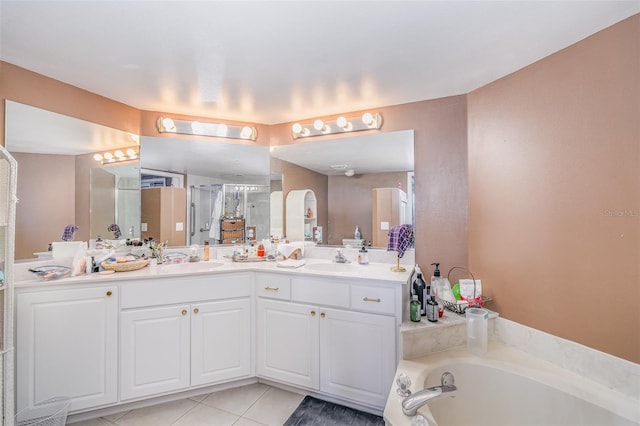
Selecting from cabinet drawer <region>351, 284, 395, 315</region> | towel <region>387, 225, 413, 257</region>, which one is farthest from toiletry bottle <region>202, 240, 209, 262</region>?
towel <region>387, 225, 413, 257</region>

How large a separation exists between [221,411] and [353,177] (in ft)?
6.55

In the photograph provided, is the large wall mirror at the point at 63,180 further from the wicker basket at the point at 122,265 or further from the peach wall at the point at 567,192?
the peach wall at the point at 567,192

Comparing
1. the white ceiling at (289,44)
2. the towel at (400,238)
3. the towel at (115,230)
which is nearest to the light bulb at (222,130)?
the white ceiling at (289,44)

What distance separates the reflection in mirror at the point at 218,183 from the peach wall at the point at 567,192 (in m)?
1.88

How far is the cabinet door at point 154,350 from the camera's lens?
6.14ft

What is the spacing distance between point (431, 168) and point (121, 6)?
210cm

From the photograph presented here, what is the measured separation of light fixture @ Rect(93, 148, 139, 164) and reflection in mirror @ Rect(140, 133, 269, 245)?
2.6 inches

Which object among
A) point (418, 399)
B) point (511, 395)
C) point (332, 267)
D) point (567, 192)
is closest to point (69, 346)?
point (332, 267)

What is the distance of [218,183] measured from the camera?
8.75 ft

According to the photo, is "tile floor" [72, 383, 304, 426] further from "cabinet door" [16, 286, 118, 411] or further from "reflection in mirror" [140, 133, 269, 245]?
"reflection in mirror" [140, 133, 269, 245]

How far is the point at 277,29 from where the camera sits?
1.43 metres

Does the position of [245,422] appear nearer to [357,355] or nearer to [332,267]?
[357,355]

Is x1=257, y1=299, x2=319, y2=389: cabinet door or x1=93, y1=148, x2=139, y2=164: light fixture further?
x1=93, y1=148, x2=139, y2=164: light fixture

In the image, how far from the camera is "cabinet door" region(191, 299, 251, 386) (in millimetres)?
2027
